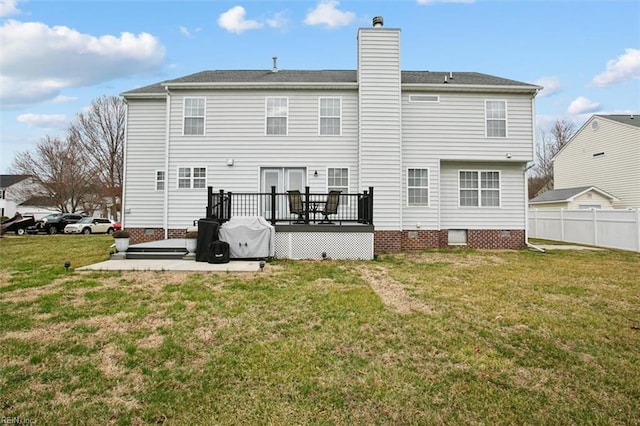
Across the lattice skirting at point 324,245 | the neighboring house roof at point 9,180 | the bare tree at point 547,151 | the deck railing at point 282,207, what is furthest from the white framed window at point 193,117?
the neighboring house roof at point 9,180

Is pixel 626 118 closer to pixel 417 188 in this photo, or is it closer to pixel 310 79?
pixel 417 188

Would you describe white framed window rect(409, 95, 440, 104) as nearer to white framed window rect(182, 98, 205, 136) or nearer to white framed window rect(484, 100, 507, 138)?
white framed window rect(484, 100, 507, 138)

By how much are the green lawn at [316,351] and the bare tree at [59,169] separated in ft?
102

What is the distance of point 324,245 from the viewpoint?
8977 mm

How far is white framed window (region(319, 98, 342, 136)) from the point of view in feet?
38.4

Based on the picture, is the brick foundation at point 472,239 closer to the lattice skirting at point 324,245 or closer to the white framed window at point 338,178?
the white framed window at point 338,178

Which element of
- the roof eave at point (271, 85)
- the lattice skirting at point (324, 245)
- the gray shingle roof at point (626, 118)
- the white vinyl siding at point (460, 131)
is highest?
the gray shingle roof at point (626, 118)

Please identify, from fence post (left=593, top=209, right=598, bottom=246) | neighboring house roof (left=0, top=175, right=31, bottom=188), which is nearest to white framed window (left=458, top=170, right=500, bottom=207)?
fence post (left=593, top=209, right=598, bottom=246)

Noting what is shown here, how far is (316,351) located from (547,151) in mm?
43988

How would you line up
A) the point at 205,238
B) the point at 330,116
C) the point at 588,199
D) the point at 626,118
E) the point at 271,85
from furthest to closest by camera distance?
the point at 626,118 → the point at 588,199 → the point at 330,116 → the point at 271,85 → the point at 205,238

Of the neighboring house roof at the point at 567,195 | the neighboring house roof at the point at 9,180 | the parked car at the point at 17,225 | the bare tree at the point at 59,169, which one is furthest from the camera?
the neighboring house roof at the point at 9,180

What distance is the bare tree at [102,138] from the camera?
30.8 meters

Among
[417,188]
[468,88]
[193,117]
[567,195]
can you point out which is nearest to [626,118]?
[567,195]

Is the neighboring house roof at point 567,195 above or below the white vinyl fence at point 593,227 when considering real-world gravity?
above
